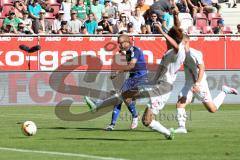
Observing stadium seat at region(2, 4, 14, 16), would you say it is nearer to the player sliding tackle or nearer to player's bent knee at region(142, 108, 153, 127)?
the player sliding tackle

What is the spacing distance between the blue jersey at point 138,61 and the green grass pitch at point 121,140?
1309mm

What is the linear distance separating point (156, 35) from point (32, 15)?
4776 mm

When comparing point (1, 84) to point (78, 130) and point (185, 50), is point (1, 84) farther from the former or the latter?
point (185, 50)

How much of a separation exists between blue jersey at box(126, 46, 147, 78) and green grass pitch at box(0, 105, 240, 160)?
4.30 ft

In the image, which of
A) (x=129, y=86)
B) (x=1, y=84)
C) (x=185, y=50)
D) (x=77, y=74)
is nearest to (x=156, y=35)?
(x=77, y=74)

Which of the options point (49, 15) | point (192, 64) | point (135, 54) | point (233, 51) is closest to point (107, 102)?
point (135, 54)

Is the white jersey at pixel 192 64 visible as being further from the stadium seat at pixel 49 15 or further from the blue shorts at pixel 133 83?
the stadium seat at pixel 49 15

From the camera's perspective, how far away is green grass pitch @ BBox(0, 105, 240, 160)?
1360 centimetres

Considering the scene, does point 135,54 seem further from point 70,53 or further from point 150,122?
point 70,53

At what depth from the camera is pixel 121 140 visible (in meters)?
16.2

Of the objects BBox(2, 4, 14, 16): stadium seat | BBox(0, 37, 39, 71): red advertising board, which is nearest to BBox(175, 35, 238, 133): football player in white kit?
BBox(0, 37, 39, 71): red advertising board

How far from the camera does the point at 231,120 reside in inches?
856

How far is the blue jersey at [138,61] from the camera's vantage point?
62.1 ft

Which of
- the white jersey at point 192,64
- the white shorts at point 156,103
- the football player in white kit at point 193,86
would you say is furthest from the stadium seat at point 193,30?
the white shorts at point 156,103
